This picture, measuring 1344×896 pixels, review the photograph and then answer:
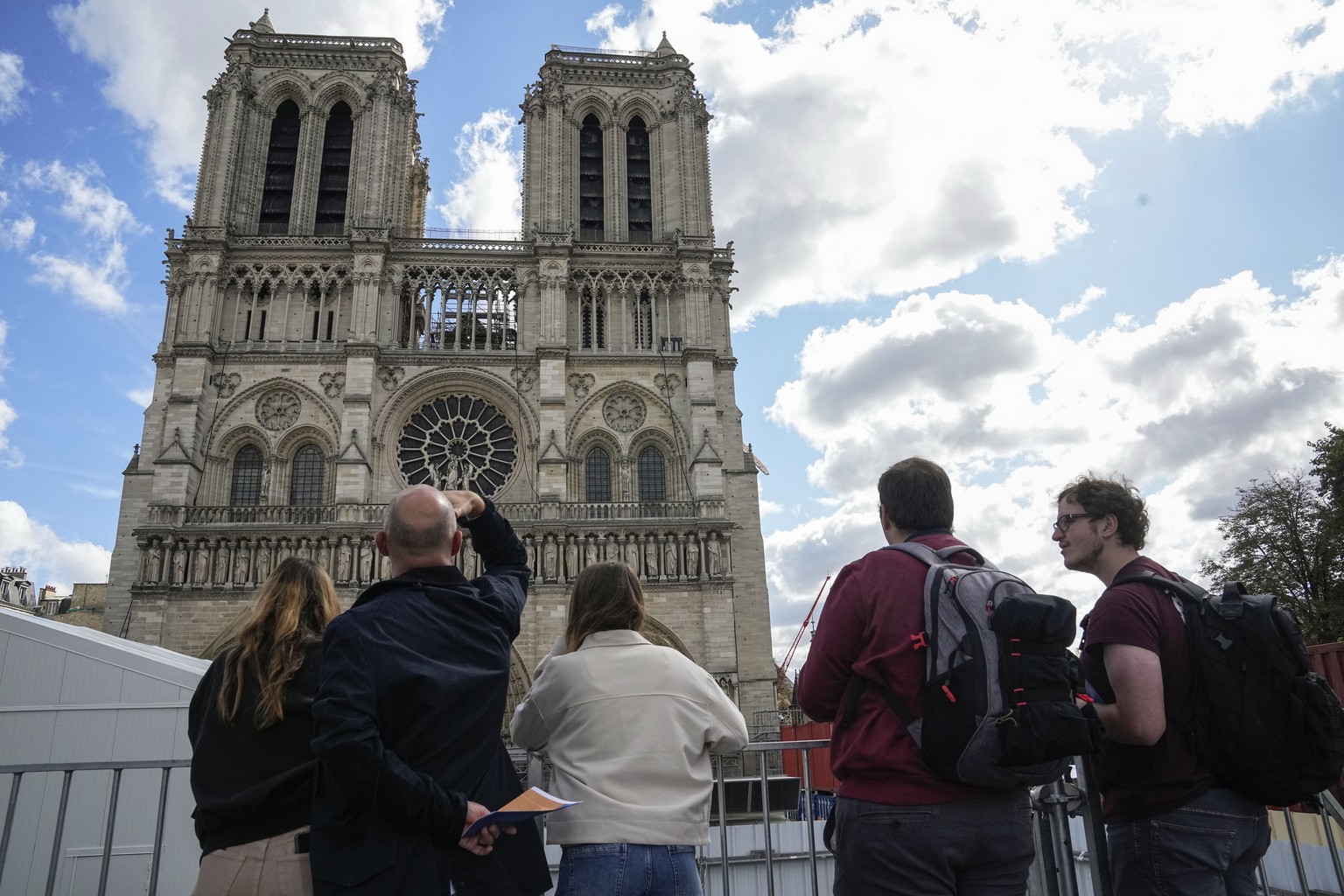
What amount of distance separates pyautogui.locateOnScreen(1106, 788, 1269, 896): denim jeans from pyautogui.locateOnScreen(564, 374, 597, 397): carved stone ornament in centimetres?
2653

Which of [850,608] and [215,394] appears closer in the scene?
[850,608]

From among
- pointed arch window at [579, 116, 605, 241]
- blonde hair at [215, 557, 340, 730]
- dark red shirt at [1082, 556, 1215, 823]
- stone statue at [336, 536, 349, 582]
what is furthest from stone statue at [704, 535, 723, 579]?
blonde hair at [215, 557, 340, 730]

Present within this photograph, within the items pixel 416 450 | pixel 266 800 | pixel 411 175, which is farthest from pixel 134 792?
pixel 411 175

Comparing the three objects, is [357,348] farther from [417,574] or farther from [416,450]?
[417,574]

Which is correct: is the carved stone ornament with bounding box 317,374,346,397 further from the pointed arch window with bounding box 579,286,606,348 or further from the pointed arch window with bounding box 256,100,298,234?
the pointed arch window with bounding box 579,286,606,348

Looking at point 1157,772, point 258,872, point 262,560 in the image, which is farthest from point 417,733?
point 262,560

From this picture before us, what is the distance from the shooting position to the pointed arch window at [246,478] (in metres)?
28.0

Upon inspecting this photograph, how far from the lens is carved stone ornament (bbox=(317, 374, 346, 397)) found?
28750 millimetres

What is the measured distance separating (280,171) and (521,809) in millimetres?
34863

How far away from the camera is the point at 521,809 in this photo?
295 centimetres

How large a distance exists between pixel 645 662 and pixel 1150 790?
6.84ft

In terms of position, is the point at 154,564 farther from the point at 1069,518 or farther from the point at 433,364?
the point at 1069,518

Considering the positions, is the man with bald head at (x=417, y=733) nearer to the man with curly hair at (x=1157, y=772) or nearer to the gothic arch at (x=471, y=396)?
the man with curly hair at (x=1157, y=772)

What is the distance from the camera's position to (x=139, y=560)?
2572 centimetres
